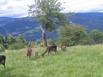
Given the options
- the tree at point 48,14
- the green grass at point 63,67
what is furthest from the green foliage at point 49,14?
the green grass at point 63,67

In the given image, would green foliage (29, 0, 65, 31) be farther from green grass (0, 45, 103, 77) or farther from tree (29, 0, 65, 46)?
green grass (0, 45, 103, 77)

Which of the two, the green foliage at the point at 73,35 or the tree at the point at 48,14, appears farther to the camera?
the green foliage at the point at 73,35

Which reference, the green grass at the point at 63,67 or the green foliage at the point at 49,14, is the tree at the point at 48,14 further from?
the green grass at the point at 63,67

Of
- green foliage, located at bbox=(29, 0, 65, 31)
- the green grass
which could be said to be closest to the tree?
green foliage, located at bbox=(29, 0, 65, 31)

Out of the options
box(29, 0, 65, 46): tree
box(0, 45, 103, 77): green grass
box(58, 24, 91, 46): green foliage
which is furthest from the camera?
box(58, 24, 91, 46): green foliage

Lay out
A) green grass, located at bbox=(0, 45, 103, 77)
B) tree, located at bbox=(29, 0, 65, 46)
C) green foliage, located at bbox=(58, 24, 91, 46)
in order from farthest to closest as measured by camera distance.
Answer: green foliage, located at bbox=(58, 24, 91, 46) → tree, located at bbox=(29, 0, 65, 46) → green grass, located at bbox=(0, 45, 103, 77)

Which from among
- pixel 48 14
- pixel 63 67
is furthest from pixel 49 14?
pixel 63 67

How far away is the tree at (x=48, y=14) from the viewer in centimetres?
7125

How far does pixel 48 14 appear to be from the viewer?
71.8 m

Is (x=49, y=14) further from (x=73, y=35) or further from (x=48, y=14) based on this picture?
(x=73, y=35)

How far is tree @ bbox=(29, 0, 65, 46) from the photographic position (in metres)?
71.2

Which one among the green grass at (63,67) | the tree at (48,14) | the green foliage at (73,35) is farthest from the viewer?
the green foliage at (73,35)

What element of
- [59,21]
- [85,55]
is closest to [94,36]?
[59,21]

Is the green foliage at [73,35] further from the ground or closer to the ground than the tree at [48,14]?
closer to the ground
